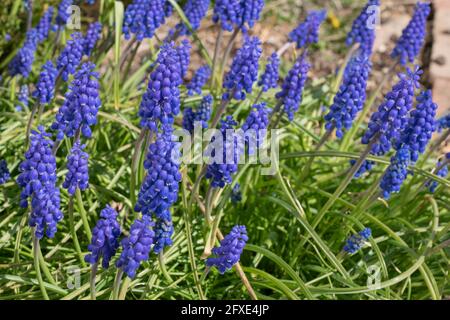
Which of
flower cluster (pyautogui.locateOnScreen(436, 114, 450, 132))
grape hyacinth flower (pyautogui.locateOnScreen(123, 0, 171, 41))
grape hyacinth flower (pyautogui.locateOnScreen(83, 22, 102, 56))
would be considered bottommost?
flower cluster (pyautogui.locateOnScreen(436, 114, 450, 132))

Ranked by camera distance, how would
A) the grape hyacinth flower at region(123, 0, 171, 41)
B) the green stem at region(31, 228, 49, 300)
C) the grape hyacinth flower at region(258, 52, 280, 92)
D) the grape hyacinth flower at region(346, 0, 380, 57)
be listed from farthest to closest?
the grape hyacinth flower at region(346, 0, 380, 57)
the grape hyacinth flower at region(123, 0, 171, 41)
the grape hyacinth flower at region(258, 52, 280, 92)
the green stem at region(31, 228, 49, 300)

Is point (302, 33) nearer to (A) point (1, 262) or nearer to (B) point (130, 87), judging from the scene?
(B) point (130, 87)

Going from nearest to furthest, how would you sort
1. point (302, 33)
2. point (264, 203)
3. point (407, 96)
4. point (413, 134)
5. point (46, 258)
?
1. point (407, 96)
2. point (413, 134)
3. point (46, 258)
4. point (264, 203)
5. point (302, 33)

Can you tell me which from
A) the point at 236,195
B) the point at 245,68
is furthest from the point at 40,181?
the point at 236,195

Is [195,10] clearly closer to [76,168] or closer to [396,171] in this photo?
[396,171]

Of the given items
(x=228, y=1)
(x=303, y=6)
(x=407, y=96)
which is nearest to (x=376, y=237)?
(x=407, y=96)

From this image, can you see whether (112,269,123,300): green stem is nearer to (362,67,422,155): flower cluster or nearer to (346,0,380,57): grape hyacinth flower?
(362,67,422,155): flower cluster

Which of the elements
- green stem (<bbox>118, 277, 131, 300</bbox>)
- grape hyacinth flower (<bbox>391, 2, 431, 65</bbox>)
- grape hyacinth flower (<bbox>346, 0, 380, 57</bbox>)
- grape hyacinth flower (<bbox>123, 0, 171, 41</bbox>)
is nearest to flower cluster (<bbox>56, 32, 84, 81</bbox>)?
grape hyacinth flower (<bbox>123, 0, 171, 41</bbox>)
